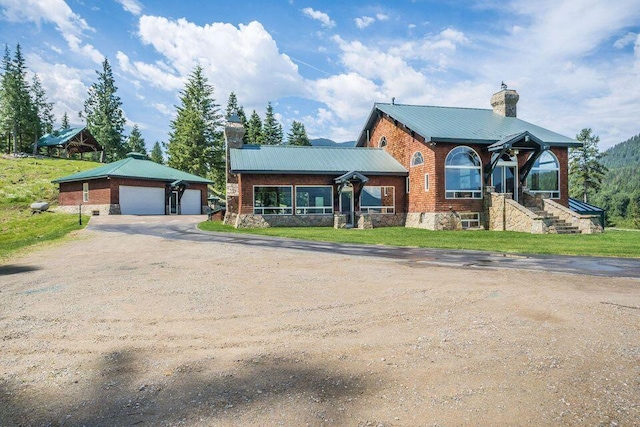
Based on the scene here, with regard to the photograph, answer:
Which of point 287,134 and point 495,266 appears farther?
point 287,134

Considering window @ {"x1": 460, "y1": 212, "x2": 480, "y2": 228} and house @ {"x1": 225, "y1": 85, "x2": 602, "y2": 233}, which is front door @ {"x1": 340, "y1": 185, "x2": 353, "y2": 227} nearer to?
house @ {"x1": 225, "y1": 85, "x2": 602, "y2": 233}

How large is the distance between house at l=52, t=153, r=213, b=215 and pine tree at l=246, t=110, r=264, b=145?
70.1 ft

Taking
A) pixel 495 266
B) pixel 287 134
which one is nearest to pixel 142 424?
pixel 495 266

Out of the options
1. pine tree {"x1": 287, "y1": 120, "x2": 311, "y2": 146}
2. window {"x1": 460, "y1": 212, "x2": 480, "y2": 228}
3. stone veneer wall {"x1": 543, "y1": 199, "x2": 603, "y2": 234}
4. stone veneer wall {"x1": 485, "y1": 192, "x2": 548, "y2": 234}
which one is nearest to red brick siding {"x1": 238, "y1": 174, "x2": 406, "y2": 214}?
window {"x1": 460, "y1": 212, "x2": 480, "y2": 228}

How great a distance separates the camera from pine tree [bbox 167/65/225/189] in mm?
49750

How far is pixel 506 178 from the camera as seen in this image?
912 inches

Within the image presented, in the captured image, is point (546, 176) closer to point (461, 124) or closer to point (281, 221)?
point (461, 124)

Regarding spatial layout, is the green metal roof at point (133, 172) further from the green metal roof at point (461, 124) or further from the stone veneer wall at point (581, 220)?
the stone veneer wall at point (581, 220)

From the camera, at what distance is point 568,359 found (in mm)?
3629

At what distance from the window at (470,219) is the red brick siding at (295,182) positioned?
425 cm

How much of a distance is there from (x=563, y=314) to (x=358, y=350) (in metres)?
3.08

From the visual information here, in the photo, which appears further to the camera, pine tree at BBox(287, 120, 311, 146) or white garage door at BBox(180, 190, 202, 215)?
pine tree at BBox(287, 120, 311, 146)

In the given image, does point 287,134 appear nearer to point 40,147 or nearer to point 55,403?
point 40,147

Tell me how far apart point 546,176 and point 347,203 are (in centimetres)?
1272
